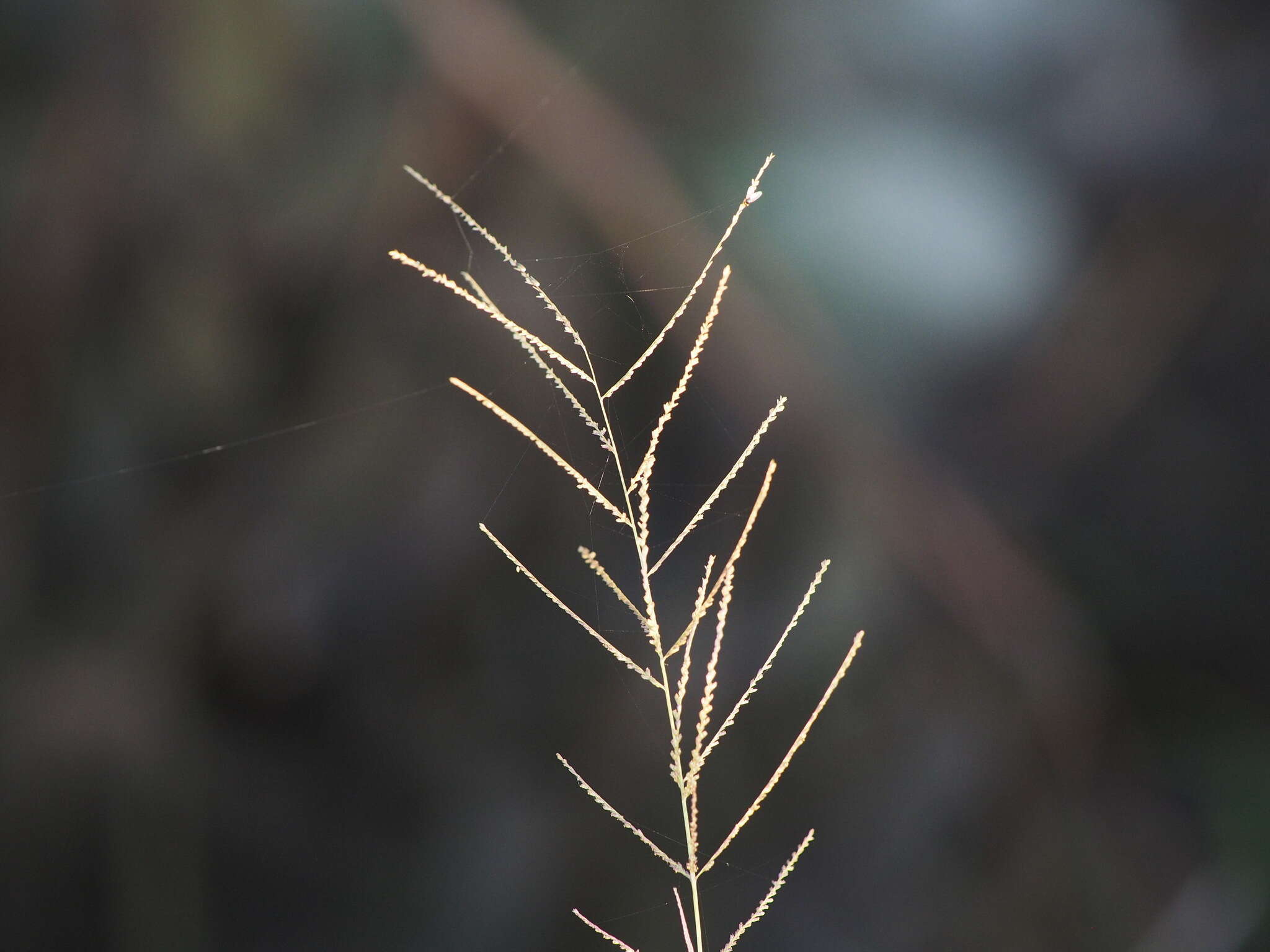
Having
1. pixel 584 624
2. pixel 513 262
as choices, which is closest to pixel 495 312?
pixel 513 262

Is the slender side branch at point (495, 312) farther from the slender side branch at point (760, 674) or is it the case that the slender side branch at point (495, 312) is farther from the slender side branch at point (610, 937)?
the slender side branch at point (610, 937)

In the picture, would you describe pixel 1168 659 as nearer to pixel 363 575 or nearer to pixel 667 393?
pixel 667 393

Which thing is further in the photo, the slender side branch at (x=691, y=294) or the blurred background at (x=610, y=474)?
the blurred background at (x=610, y=474)

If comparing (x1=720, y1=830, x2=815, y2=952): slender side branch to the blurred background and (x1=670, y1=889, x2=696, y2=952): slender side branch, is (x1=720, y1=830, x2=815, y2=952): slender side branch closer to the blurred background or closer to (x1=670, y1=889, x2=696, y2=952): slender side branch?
(x1=670, y1=889, x2=696, y2=952): slender side branch

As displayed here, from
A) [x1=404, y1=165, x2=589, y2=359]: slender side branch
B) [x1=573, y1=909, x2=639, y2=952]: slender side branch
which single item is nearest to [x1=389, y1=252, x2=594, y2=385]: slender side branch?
[x1=404, y1=165, x2=589, y2=359]: slender side branch

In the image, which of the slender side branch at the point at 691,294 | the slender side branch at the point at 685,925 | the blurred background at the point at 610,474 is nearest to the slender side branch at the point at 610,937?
the slender side branch at the point at 685,925

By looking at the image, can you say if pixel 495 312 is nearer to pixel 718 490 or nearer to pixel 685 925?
pixel 718 490

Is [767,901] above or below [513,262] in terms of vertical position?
below

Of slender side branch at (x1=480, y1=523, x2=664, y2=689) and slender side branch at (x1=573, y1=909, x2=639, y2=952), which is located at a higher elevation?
slender side branch at (x1=480, y1=523, x2=664, y2=689)
